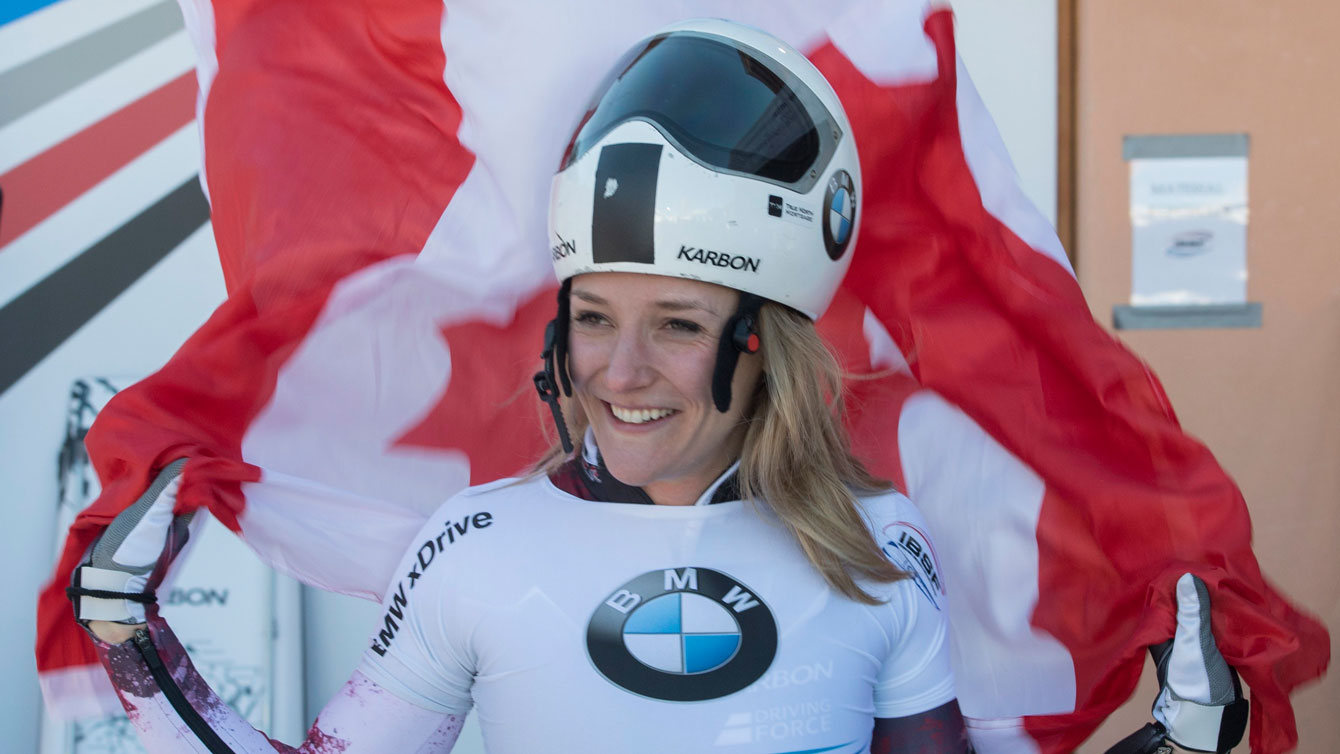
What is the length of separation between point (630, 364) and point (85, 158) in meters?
2.24

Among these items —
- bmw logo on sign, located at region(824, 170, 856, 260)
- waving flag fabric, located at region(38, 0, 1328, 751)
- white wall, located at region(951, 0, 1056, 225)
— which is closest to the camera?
bmw logo on sign, located at region(824, 170, 856, 260)

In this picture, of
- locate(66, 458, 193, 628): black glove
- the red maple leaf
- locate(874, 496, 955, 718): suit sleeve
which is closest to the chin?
locate(874, 496, 955, 718): suit sleeve

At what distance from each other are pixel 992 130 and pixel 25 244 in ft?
8.39

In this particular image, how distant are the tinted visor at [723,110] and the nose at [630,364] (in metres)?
0.27

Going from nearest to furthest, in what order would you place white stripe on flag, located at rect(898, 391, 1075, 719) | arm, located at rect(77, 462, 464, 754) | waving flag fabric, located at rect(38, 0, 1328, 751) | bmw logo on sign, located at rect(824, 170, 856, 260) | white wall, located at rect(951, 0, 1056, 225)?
arm, located at rect(77, 462, 464, 754) < bmw logo on sign, located at rect(824, 170, 856, 260) < waving flag fabric, located at rect(38, 0, 1328, 751) < white stripe on flag, located at rect(898, 391, 1075, 719) < white wall, located at rect(951, 0, 1056, 225)

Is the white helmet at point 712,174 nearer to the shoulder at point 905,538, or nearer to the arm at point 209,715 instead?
the shoulder at point 905,538

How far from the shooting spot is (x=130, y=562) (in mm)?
1394

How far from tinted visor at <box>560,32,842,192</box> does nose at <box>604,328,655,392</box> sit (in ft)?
0.89

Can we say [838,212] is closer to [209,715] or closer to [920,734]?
[920,734]

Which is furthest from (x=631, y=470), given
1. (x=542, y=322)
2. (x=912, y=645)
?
(x=542, y=322)

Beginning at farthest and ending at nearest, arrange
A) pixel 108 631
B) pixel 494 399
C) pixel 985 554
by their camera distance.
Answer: pixel 494 399
pixel 985 554
pixel 108 631

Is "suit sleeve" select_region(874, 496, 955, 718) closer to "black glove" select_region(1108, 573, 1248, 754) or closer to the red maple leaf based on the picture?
"black glove" select_region(1108, 573, 1248, 754)

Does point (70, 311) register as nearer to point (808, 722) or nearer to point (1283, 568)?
point (808, 722)

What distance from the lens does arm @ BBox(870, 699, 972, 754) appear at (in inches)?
60.1
